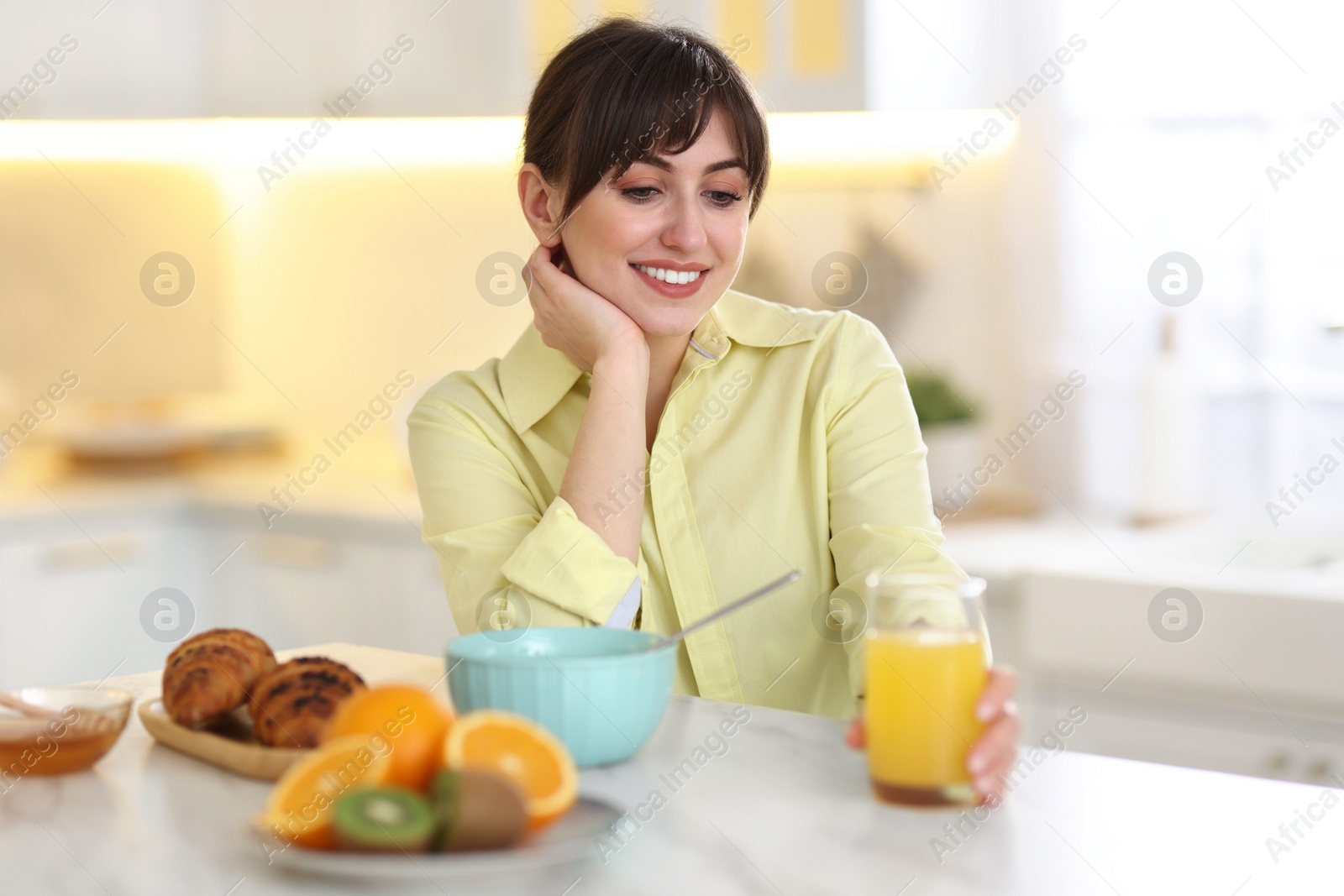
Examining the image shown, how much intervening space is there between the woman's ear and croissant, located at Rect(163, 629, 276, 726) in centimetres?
69

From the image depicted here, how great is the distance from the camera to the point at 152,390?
10.6 feet

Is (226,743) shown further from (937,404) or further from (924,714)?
(937,404)

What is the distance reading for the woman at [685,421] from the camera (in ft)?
4.35

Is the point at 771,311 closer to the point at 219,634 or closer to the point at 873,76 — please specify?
the point at 219,634

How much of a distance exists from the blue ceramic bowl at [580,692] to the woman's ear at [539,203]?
71 cm

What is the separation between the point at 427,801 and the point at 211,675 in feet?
0.94

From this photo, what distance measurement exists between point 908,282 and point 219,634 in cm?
193

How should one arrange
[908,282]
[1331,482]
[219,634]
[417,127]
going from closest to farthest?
1. [219,634]
2. [1331,482]
3. [908,282]
4. [417,127]

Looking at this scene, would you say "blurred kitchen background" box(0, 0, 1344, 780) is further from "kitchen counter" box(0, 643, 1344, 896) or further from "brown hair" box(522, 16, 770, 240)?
"kitchen counter" box(0, 643, 1344, 896)

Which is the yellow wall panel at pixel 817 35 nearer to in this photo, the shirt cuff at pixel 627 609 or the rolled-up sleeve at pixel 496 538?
the rolled-up sleeve at pixel 496 538

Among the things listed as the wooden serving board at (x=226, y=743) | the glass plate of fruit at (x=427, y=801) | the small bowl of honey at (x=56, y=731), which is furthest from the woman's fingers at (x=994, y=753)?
the small bowl of honey at (x=56, y=731)

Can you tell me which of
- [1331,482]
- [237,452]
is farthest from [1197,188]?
[237,452]

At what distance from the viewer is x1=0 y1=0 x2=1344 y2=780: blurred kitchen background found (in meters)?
2.09

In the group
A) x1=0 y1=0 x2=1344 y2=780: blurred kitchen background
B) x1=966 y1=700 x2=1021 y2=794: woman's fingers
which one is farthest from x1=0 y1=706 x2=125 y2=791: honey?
x1=0 y1=0 x2=1344 y2=780: blurred kitchen background
